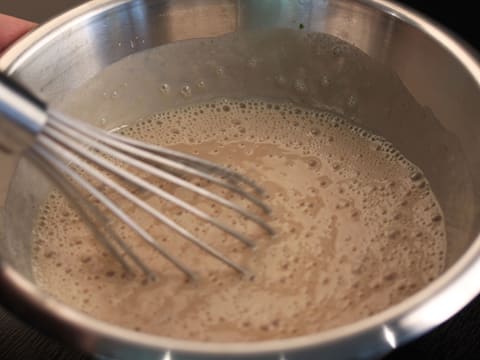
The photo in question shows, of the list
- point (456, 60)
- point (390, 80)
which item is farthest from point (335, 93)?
point (456, 60)

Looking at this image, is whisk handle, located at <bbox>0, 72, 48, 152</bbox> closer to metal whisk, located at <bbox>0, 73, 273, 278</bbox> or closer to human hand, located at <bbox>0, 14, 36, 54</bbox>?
metal whisk, located at <bbox>0, 73, 273, 278</bbox>

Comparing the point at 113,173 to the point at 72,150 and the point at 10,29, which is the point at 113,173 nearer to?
the point at 72,150

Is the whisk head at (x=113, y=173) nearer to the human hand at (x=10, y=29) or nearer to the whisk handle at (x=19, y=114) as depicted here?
the whisk handle at (x=19, y=114)

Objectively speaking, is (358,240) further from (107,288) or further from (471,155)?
(107,288)

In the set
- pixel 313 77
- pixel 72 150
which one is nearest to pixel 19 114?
pixel 72 150

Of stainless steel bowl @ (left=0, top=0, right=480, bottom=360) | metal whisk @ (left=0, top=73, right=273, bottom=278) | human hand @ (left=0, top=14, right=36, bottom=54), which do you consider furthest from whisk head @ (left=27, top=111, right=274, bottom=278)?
human hand @ (left=0, top=14, right=36, bottom=54)
